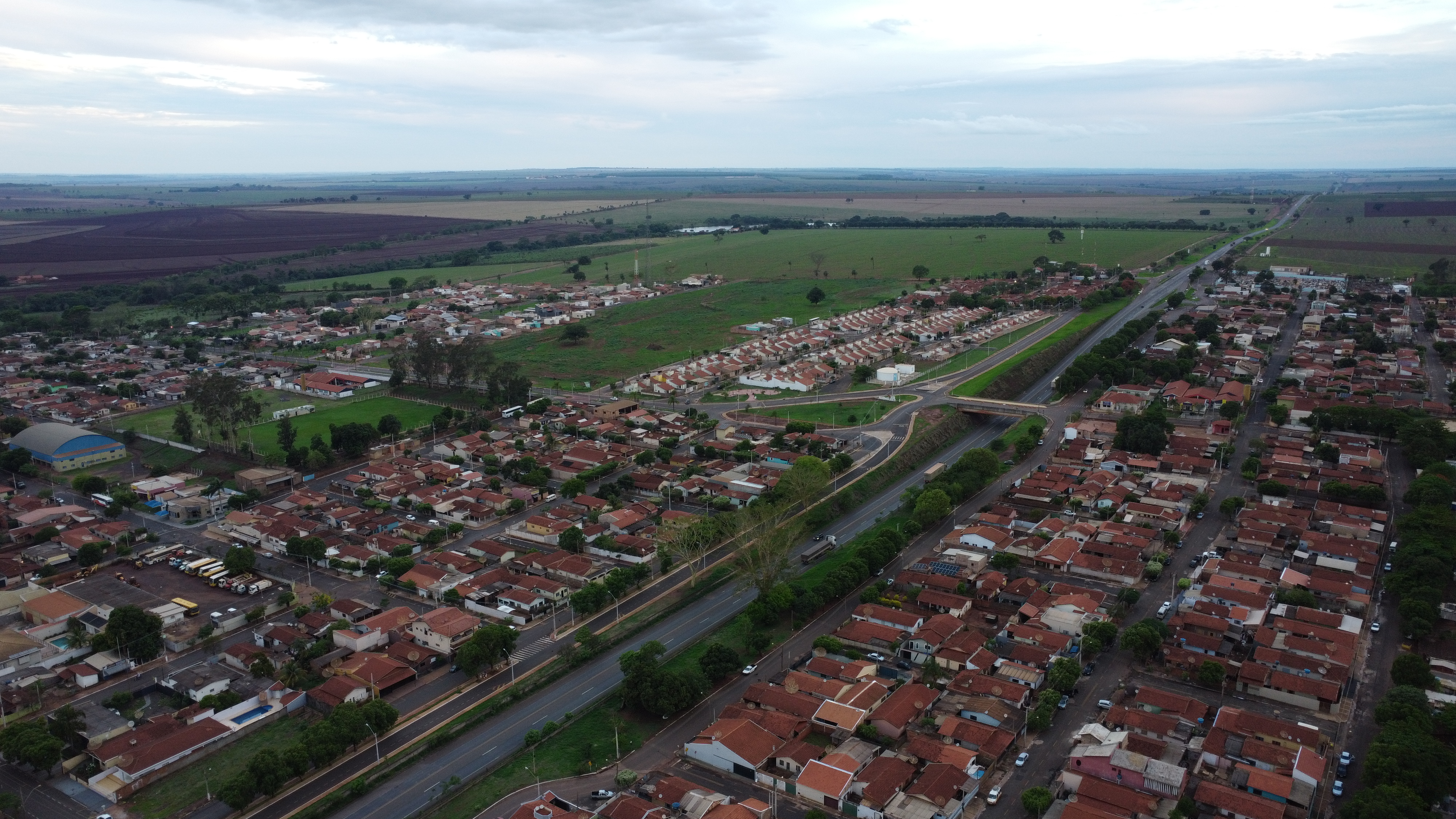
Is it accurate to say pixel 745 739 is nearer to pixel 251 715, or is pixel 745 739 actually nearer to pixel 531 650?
pixel 531 650

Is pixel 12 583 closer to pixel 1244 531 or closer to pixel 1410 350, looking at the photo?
pixel 1244 531

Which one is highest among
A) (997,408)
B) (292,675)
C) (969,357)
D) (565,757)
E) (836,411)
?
(969,357)

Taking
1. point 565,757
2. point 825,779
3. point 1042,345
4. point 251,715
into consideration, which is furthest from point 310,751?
point 1042,345

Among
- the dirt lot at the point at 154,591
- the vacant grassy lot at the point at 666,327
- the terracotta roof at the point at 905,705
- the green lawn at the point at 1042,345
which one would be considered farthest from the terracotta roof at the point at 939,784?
the vacant grassy lot at the point at 666,327

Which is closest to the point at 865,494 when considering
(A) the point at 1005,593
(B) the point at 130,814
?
(A) the point at 1005,593

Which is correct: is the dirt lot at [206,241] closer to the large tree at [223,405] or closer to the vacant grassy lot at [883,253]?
the vacant grassy lot at [883,253]

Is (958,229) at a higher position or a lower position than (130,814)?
higher

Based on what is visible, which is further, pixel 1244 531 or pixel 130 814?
pixel 1244 531
